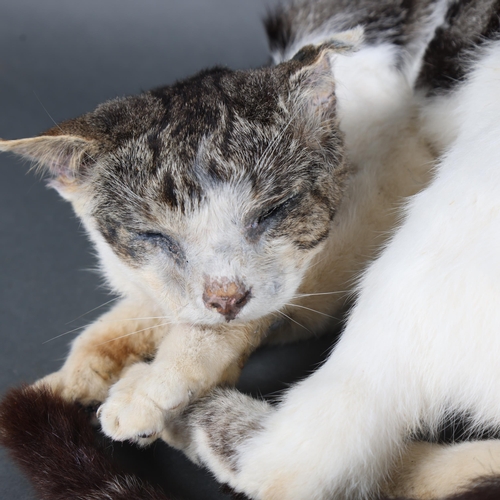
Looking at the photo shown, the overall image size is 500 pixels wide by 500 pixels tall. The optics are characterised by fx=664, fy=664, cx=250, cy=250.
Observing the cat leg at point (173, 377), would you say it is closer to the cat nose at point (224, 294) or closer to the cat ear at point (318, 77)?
the cat nose at point (224, 294)

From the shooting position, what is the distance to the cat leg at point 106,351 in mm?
1613

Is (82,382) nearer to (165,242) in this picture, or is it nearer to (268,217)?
(165,242)

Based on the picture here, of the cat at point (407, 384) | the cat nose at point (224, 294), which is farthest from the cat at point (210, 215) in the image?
the cat at point (407, 384)

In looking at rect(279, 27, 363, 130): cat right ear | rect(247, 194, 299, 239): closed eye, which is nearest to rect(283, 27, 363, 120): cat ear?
rect(279, 27, 363, 130): cat right ear

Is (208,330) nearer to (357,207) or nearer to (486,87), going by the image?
(357,207)

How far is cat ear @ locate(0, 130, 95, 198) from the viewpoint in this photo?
1403 mm

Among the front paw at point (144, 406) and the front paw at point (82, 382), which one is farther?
the front paw at point (82, 382)

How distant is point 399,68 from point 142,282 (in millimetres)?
981

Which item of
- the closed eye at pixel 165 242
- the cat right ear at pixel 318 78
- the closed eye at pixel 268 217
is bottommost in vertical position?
the closed eye at pixel 268 217

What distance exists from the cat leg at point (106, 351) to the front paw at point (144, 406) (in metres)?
0.19

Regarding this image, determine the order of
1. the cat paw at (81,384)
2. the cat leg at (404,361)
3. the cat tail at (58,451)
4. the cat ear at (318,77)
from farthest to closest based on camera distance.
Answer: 1. the cat paw at (81,384)
2. the cat ear at (318,77)
3. the cat tail at (58,451)
4. the cat leg at (404,361)

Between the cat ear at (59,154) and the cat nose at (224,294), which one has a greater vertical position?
the cat ear at (59,154)

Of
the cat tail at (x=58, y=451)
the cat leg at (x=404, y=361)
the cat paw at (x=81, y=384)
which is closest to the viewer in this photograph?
the cat leg at (x=404, y=361)

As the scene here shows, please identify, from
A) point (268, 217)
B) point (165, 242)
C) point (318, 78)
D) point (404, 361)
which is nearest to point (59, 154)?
point (165, 242)
